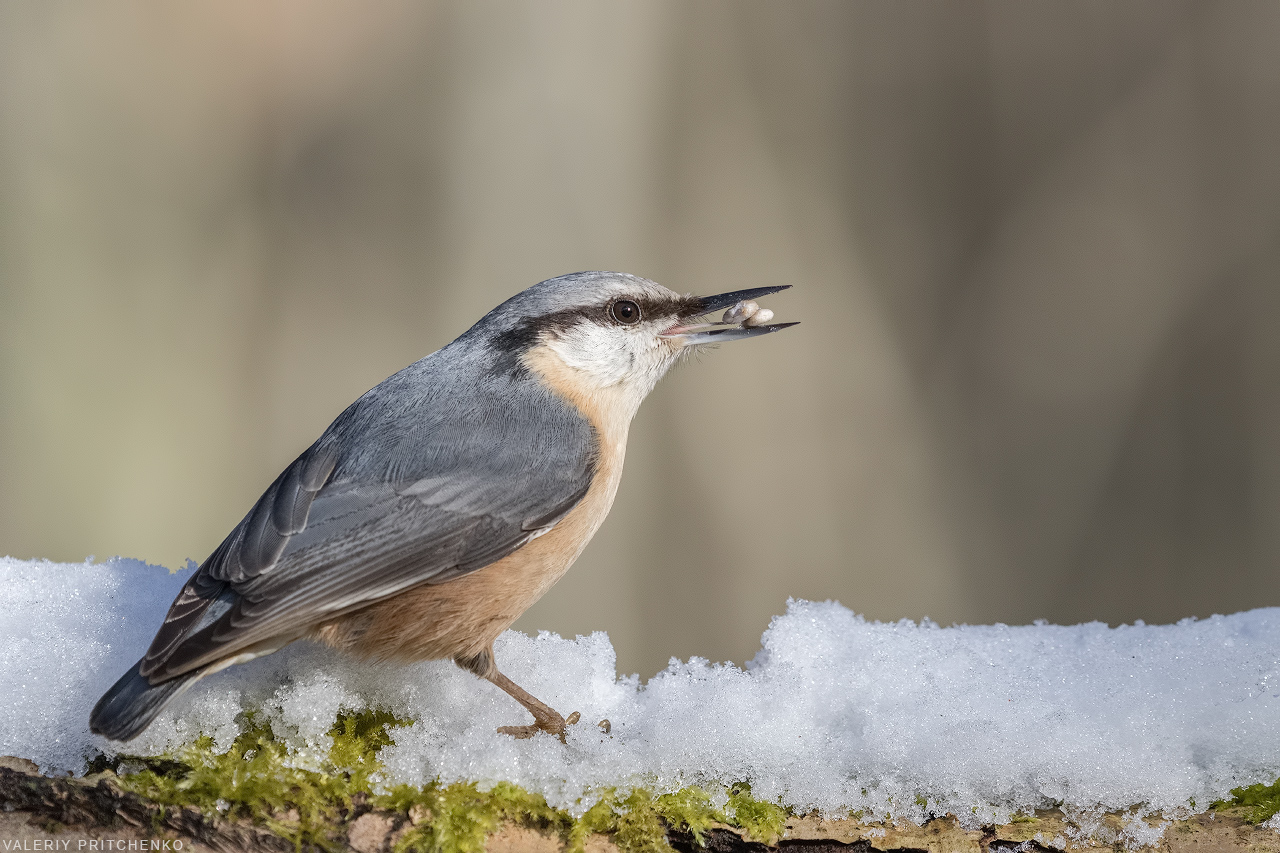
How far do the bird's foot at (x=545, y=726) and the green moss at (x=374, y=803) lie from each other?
0.25 meters

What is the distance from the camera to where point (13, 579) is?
6.98 feet

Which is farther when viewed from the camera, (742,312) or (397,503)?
(742,312)

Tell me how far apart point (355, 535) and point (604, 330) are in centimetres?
92

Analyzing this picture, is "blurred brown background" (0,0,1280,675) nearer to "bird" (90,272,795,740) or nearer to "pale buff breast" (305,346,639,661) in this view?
"bird" (90,272,795,740)

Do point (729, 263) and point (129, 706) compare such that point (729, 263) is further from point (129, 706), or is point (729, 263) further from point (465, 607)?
point (129, 706)

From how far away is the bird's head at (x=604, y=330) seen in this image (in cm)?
252

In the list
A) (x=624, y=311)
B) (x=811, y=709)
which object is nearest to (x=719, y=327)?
(x=624, y=311)

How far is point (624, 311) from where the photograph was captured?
2635 mm

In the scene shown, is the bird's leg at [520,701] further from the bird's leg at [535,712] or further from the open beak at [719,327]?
the open beak at [719,327]

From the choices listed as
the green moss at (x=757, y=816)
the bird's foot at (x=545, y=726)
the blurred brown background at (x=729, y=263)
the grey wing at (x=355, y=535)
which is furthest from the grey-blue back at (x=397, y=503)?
the blurred brown background at (x=729, y=263)

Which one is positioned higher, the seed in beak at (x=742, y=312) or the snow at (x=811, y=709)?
the seed in beak at (x=742, y=312)

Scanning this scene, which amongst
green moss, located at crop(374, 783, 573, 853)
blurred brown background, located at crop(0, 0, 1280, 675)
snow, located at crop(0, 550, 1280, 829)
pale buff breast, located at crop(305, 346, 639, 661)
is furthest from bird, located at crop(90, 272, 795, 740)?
blurred brown background, located at crop(0, 0, 1280, 675)

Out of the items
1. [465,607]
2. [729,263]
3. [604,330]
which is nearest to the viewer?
[465,607]

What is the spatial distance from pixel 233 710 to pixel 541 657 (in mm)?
677
